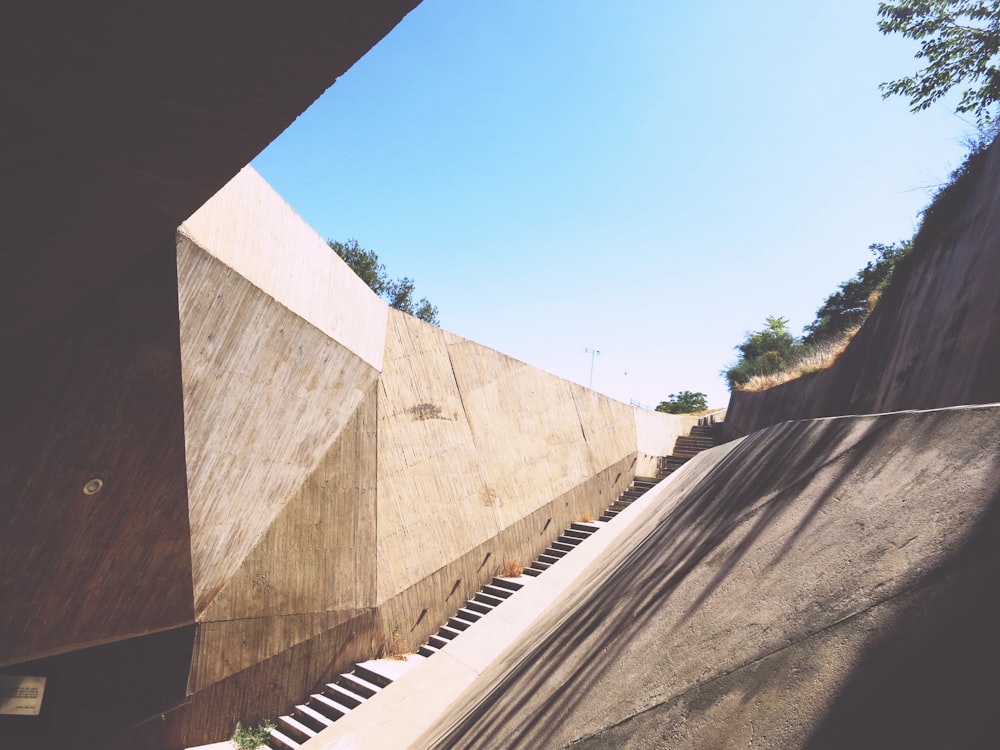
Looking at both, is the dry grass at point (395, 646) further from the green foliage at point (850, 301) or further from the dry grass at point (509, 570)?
the green foliage at point (850, 301)

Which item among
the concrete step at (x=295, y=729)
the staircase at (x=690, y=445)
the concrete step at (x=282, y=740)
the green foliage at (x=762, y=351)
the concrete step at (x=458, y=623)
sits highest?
the green foliage at (x=762, y=351)

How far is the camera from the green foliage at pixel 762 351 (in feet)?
101

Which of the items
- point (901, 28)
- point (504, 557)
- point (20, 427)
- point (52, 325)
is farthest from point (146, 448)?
point (901, 28)

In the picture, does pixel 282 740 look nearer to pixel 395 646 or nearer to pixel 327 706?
pixel 327 706

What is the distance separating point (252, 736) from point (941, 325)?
33.6 feet

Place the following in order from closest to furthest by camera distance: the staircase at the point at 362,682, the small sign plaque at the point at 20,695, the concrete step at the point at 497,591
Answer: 1. the small sign plaque at the point at 20,695
2. the staircase at the point at 362,682
3. the concrete step at the point at 497,591

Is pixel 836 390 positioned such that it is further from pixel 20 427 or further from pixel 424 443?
pixel 20 427

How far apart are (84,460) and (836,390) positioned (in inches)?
413

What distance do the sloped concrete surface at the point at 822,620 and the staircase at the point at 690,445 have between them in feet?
46.4

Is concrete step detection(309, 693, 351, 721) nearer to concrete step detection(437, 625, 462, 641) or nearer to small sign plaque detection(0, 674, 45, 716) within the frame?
concrete step detection(437, 625, 462, 641)

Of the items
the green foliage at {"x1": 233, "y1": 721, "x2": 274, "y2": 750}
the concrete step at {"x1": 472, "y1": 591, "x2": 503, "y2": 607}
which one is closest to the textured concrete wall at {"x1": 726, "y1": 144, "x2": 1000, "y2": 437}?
the concrete step at {"x1": 472, "y1": 591, "x2": 503, "y2": 607}

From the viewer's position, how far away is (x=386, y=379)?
9.16 metres

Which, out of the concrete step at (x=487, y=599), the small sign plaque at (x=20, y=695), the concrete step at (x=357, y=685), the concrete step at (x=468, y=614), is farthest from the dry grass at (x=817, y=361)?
the small sign plaque at (x=20, y=695)

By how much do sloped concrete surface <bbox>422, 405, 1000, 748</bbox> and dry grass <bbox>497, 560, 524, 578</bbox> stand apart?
25.2 ft
